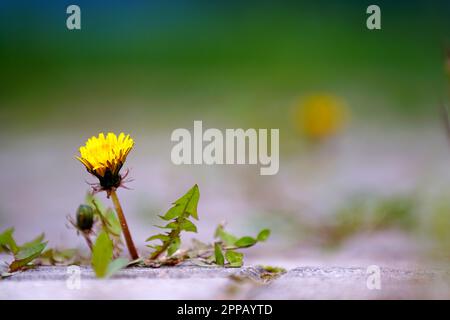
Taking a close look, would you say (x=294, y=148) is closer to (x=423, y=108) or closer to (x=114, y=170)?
(x=423, y=108)

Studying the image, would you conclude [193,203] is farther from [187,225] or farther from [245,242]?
[245,242]

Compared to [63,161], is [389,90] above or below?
above

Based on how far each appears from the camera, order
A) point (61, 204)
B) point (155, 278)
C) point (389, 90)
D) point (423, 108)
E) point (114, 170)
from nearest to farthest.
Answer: point (155, 278) → point (114, 170) → point (61, 204) → point (423, 108) → point (389, 90)

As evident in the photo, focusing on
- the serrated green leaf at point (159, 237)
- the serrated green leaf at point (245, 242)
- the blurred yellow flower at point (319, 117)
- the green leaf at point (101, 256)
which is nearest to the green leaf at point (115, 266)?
the green leaf at point (101, 256)

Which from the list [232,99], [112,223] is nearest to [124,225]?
[112,223]
